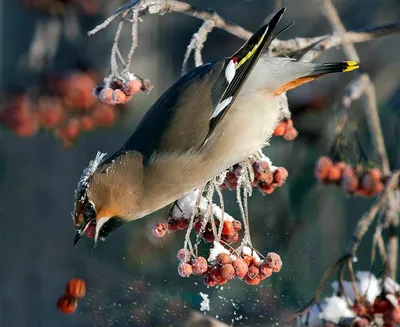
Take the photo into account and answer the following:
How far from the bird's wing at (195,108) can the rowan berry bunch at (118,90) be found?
0.29ft

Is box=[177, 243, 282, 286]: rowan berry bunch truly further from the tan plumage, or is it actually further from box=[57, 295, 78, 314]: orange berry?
box=[57, 295, 78, 314]: orange berry

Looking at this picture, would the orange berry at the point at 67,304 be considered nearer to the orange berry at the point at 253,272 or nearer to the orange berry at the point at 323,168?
the orange berry at the point at 323,168

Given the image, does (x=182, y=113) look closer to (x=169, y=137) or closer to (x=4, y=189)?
(x=169, y=137)

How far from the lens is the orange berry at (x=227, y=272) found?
1.25m

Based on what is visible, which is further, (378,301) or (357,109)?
(357,109)

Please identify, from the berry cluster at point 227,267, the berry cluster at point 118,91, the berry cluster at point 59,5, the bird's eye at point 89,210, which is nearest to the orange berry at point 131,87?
the berry cluster at point 118,91

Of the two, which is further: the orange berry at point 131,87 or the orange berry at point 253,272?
the orange berry at point 131,87

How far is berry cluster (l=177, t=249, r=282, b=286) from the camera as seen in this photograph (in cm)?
125

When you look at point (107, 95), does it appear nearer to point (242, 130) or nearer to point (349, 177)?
point (242, 130)

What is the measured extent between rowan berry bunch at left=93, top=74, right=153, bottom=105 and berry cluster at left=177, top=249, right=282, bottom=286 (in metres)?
0.32

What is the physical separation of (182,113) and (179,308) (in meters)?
1.12

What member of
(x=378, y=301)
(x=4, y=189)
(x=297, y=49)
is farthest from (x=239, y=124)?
(x=4, y=189)

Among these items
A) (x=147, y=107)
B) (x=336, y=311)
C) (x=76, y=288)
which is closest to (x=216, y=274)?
(x=336, y=311)

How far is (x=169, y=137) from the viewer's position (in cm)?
149
